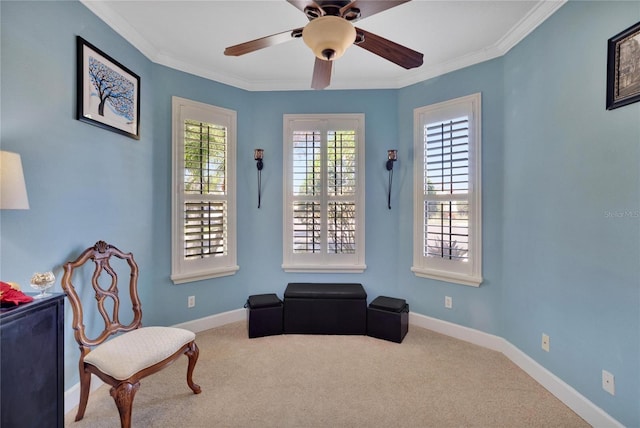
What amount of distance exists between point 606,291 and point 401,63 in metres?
1.86

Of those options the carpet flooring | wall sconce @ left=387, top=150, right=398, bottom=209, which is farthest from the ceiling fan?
→ the carpet flooring

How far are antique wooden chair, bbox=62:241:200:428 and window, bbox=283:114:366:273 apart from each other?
153 cm

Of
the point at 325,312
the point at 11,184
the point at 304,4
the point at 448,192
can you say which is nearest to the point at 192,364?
the point at 325,312

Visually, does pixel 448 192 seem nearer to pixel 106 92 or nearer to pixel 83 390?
pixel 106 92

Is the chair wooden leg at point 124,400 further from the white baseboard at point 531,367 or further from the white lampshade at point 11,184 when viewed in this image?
the white baseboard at point 531,367

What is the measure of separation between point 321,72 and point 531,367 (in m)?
2.73

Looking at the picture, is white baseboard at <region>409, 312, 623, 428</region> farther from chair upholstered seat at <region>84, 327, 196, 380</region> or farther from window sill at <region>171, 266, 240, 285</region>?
chair upholstered seat at <region>84, 327, 196, 380</region>

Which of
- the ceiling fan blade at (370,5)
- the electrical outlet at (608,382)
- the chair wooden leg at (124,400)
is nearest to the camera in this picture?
the ceiling fan blade at (370,5)

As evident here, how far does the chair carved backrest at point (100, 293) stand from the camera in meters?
1.74

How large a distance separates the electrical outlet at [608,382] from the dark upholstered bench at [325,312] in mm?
1739

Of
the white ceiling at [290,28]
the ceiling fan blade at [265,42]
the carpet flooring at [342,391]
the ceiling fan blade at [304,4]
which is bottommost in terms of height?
the carpet flooring at [342,391]

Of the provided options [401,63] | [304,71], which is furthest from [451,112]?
[304,71]

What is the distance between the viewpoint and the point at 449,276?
2.85m

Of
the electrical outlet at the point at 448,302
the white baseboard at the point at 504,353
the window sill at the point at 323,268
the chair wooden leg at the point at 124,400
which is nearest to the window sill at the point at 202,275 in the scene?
the white baseboard at the point at 504,353
